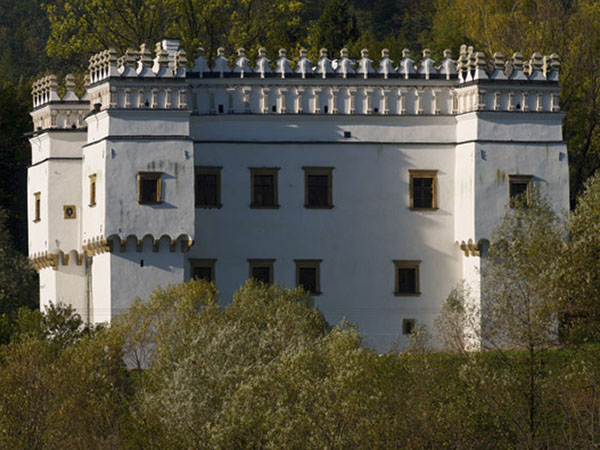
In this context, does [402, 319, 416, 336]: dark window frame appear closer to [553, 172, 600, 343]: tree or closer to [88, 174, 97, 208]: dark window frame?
[553, 172, 600, 343]: tree

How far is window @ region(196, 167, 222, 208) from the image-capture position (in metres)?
55.4

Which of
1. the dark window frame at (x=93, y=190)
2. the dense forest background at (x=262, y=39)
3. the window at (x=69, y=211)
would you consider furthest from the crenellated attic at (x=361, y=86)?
the dense forest background at (x=262, y=39)

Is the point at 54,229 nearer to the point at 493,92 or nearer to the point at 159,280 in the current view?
the point at 159,280

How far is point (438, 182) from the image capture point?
56062 mm

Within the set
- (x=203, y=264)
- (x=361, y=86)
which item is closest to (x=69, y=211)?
(x=203, y=264)

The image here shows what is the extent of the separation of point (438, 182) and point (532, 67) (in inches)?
179

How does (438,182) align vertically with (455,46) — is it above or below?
below

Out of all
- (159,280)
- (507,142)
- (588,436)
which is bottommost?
(588,436)

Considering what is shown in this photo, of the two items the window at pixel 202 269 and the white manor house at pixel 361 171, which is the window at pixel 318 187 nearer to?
the white manor house at pixel 361 171

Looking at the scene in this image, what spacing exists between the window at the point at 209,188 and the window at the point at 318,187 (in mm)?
2651

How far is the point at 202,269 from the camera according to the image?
55.3m

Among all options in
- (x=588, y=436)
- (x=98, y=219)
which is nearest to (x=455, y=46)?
(x=98, y=219)

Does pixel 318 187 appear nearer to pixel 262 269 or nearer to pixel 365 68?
pixel 262 269

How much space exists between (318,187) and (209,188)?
3331 millimetres
